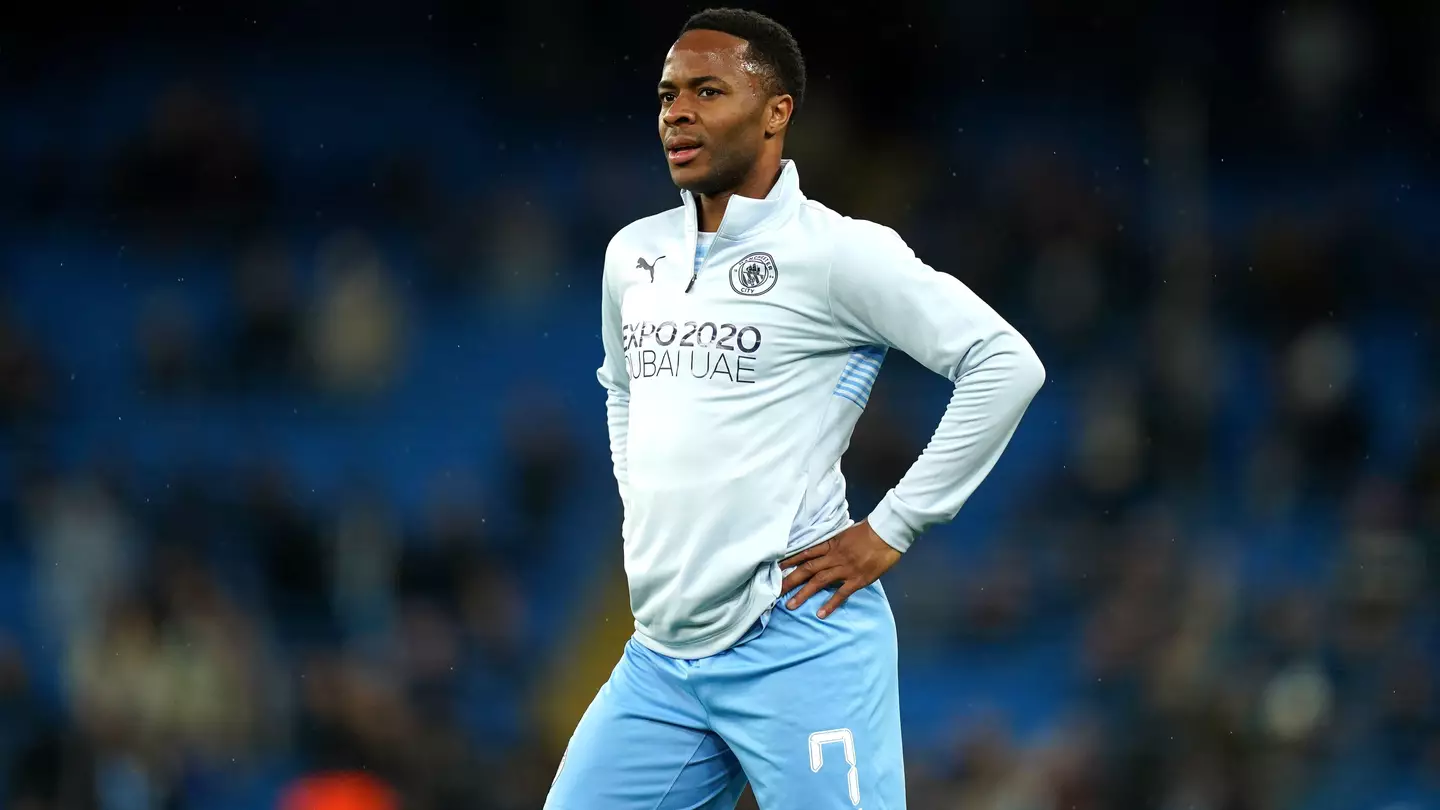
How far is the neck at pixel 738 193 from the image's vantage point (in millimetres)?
3873

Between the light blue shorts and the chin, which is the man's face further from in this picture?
the light blue shorts

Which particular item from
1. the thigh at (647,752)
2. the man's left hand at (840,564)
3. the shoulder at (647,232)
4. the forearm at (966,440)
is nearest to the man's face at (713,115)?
the shoulder at (647,232)

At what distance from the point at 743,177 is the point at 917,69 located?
797 cm

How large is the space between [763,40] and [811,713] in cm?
135

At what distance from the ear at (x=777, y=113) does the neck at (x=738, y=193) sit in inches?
2.5

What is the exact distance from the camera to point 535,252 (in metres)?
11.2

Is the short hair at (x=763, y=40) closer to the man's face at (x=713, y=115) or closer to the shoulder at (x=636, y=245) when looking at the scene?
the man's face at (x=713, y=115)

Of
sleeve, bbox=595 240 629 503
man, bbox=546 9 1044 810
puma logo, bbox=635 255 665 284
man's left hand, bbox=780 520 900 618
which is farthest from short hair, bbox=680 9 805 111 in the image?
man's left hand, bbox=780 520 900 618

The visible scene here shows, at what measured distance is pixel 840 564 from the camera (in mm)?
3732

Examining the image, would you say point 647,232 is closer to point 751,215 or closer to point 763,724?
point 751,215

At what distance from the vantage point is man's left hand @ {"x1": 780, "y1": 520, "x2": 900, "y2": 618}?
12.2 ft

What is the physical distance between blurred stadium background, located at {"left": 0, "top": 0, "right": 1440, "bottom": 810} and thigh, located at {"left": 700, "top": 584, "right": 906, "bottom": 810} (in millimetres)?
4744

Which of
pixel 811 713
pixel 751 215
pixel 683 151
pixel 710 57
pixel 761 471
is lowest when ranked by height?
pixel 811 713

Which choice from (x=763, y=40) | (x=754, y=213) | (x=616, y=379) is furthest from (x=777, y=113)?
(x=616, y=379)
